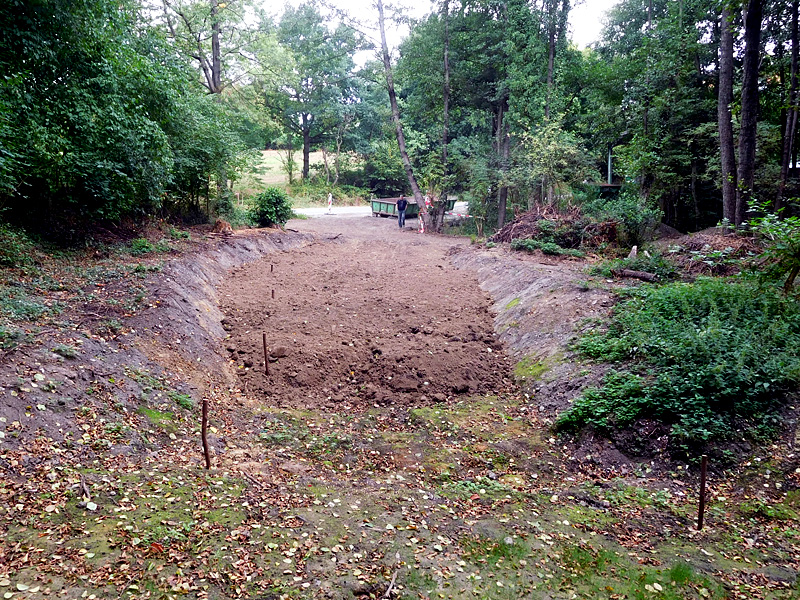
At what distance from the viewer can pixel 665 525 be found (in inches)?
165

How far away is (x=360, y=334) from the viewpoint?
8.66 m

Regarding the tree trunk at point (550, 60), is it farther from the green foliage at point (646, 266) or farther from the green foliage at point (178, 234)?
the green foliage at point (178, 234)

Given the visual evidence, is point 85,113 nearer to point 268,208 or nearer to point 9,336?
point 9,336

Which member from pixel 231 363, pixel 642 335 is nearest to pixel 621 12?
pixel 642 335

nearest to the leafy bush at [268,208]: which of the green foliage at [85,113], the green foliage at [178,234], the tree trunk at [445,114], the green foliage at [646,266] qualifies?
the green foliage at [178,234]

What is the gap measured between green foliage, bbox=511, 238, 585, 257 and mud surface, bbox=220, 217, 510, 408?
6.10 ft

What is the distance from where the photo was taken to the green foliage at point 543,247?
1304cm

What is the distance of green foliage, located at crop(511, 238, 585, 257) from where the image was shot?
13039mm

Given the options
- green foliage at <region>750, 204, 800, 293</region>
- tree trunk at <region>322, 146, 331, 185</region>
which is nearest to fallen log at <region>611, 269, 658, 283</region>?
green foliage at <region>750, 204, 800, 293</region>

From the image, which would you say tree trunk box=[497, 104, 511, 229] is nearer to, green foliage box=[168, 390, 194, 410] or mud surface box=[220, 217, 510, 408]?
mud surface box=[220, 217, 510, 408]

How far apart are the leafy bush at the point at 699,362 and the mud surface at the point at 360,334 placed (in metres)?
1.66

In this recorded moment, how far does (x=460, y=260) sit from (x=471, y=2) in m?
12.5

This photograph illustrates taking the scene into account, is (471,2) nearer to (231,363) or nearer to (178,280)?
(178,280)

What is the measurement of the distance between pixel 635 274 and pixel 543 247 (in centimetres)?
384
